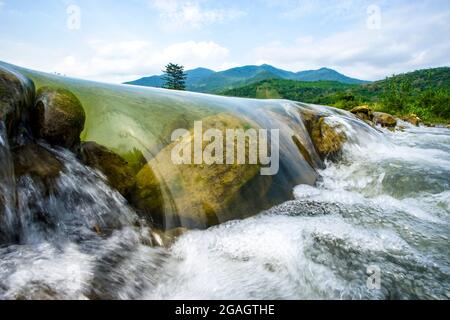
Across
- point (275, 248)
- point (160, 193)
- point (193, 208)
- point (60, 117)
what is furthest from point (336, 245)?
point (60, 117)

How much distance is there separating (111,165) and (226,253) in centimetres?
194

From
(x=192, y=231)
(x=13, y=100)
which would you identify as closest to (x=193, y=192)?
(x=192, y=231)

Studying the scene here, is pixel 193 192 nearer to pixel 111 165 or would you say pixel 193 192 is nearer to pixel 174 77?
pixel 111 165

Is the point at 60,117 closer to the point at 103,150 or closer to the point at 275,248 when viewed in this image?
the point at 103,150

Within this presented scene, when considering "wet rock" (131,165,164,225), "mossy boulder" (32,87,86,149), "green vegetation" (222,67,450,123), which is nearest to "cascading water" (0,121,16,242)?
"mossy boulder" (32,87,86,149)

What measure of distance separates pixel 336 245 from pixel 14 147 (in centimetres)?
370

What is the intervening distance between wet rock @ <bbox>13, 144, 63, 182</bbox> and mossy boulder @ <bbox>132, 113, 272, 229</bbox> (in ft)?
3.35

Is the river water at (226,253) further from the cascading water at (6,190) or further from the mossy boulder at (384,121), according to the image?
the mossy boulder at (384,121)

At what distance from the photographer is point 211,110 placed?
21.5 ft

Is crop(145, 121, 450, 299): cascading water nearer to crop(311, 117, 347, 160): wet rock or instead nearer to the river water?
the river water

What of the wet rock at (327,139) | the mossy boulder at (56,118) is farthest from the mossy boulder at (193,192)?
the wet rock at (327,139)

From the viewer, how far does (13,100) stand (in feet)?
10.9

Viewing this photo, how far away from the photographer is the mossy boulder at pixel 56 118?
12.1 ft

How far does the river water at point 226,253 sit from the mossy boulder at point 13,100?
0.37m
